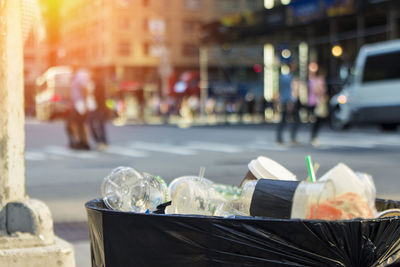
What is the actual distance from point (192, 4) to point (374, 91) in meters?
47.5

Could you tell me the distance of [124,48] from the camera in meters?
64.8

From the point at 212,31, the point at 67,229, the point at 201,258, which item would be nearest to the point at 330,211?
the point at 201,258

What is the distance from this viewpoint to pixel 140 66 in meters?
66.5

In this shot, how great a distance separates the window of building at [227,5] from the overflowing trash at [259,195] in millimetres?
68748

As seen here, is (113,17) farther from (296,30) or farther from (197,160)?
(197,160)

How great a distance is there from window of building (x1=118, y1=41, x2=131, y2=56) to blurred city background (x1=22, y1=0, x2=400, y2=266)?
0.12 m

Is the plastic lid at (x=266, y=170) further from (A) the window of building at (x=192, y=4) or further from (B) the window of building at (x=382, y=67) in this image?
(A) the window of building at (x=192, y=4)

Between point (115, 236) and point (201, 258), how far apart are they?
32 centimetres

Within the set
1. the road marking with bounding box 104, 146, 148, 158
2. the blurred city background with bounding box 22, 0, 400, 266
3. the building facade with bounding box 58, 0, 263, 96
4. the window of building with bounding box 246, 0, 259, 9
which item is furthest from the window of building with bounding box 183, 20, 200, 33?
the road marking with bounding box 104, 146, 148, 158

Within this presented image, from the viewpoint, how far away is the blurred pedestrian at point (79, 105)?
14489 millimetres

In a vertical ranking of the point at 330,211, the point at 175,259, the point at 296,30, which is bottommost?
the point at 175,259

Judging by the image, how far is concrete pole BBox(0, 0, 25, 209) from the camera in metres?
3.07

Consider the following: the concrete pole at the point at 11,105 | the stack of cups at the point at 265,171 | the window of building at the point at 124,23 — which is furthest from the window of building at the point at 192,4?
the stack of cups at the point at 265,171

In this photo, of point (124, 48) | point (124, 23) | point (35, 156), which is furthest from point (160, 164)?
point (124, 23)
